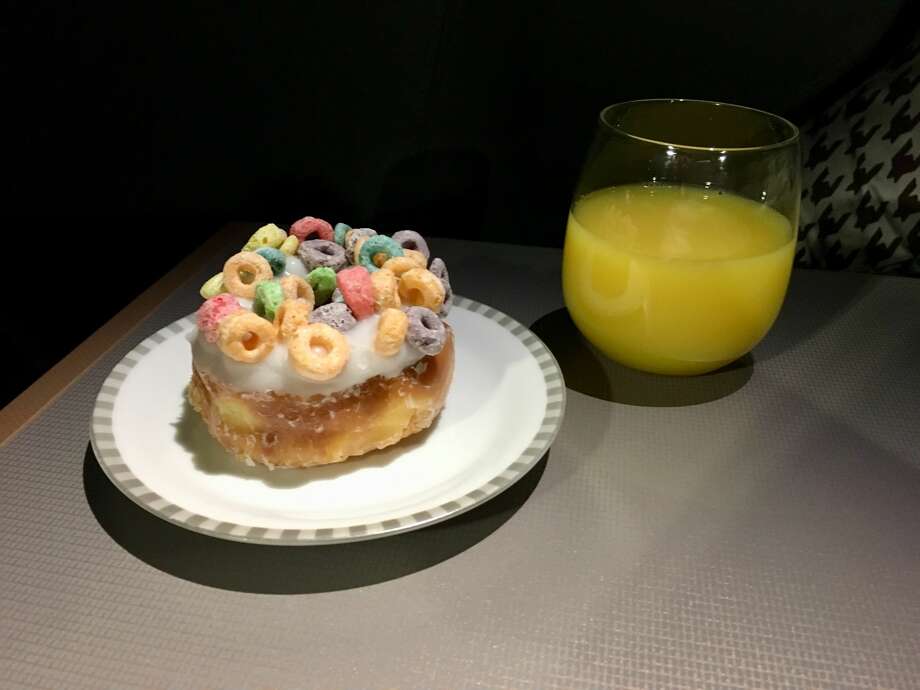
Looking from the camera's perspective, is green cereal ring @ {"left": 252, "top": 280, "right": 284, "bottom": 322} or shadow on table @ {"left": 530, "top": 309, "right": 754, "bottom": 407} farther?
shadow on table @ {"left": 530, "top": 309, "right": 754, "bottom": 407}

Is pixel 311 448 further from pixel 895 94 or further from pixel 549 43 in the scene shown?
pixel 895 94

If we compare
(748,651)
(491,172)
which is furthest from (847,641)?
(491,172)

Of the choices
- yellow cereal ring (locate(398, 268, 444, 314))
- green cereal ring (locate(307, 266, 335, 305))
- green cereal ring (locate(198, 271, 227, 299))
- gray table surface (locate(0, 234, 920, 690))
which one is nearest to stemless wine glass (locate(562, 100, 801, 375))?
Result: gray table surface (locate(0, 234, 920, 690))

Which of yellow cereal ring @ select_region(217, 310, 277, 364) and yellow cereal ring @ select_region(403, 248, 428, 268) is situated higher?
yellow cereal ring @ select_region(403, 248, 428, 268)

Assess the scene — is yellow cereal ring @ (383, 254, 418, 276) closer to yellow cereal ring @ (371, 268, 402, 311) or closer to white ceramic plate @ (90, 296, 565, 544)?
yellow cereal ring @ (371, 268, 402, 311)

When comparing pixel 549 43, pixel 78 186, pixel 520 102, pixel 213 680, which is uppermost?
pixel 549 43

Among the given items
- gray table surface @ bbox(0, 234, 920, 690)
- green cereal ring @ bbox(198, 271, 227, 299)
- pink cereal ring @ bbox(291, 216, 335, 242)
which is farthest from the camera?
pink cereal ring @ bbox(291, 216, 335, 242)
